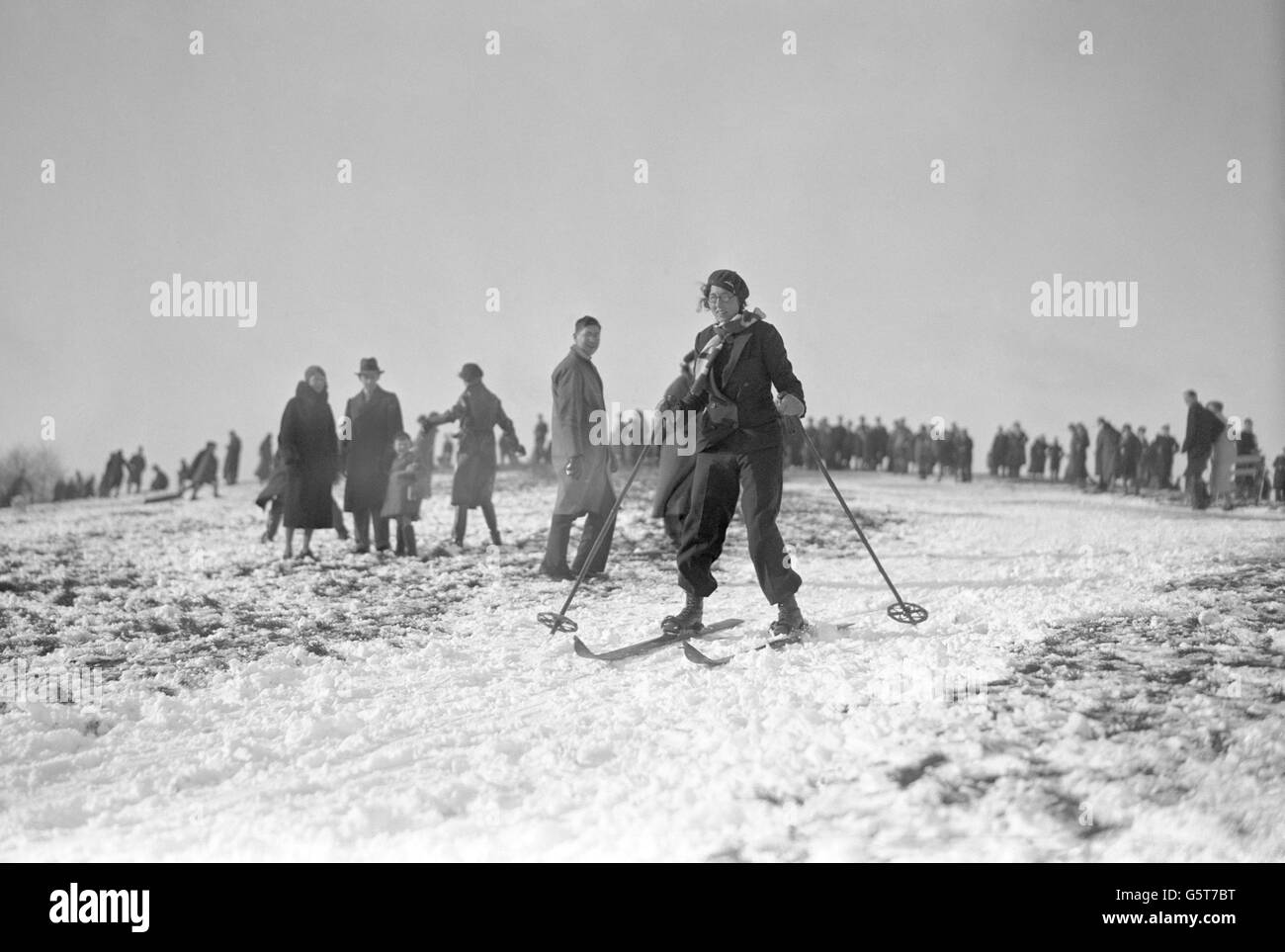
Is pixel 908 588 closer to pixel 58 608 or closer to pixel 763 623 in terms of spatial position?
pixel 763 623

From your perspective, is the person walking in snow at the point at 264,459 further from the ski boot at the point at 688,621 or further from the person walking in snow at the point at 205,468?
the ski boot at the point at 688,621

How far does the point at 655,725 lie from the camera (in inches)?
156

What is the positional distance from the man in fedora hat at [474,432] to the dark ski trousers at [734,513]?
13.1 feet

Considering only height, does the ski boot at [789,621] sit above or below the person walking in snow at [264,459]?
below

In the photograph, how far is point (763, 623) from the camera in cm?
579

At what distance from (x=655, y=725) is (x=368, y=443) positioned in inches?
254

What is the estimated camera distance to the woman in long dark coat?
8.93 metres

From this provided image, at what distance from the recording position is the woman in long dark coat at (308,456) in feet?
29.3

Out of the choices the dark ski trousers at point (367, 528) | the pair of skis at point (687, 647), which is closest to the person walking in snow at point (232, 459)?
the dark ski trousers at point (367, 528)

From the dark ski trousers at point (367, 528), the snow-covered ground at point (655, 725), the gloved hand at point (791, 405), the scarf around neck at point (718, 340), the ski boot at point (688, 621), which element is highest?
the scarf around neck at point (718, 340)

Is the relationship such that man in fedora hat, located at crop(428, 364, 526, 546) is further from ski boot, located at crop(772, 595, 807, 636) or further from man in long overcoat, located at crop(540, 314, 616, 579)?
ski boot, located at crop(772, 595, 807, 636)

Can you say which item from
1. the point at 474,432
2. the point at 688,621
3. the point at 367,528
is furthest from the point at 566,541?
the point at 367,528
